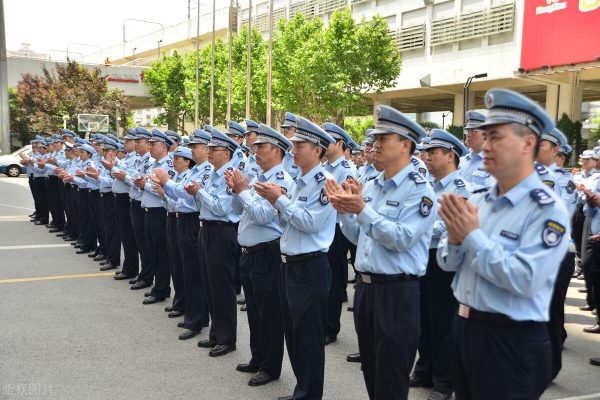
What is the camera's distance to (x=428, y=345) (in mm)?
4410

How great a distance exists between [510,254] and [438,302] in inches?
87.0

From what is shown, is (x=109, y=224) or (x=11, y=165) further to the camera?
(x=11, y=165)

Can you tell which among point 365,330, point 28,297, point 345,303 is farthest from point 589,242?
point 28,297

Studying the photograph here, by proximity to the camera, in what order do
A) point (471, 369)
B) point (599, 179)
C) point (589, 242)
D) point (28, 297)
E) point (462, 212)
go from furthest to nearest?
point (28, 297) → point (599, 179) → point (589, 242) → point (471, 369) → point (462, 212)

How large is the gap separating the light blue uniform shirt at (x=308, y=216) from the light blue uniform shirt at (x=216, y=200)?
3.54ft

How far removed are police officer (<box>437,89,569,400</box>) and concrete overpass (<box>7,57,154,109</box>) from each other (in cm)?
3828

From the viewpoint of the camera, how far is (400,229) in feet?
9.82

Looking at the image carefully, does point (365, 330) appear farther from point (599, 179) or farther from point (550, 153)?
point (599, 179)

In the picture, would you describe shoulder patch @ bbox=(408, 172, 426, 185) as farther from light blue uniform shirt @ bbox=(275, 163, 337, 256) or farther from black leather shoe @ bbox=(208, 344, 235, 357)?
black leather shoe @ bbox=(208, 344, 235, 357)

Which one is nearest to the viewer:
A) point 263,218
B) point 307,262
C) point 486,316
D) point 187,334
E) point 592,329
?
point 486,316

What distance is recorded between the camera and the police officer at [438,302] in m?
4.22

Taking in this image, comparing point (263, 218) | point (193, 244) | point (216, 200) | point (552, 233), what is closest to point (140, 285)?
point (193, 244)

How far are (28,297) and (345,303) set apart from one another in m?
3.85

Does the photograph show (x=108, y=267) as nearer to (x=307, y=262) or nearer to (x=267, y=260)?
(x=267, y=260)
